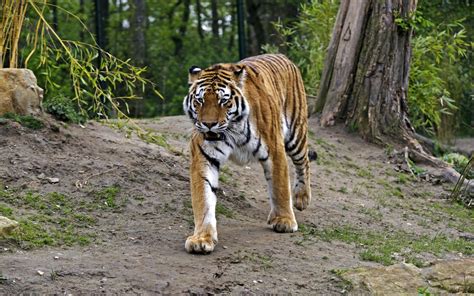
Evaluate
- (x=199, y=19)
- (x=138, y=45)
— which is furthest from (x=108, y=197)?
(x=199, y=19)

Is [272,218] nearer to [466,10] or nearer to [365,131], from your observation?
[365,131]

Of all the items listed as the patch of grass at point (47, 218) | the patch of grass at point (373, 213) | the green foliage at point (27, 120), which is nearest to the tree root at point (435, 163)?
the patch of grass at point (373, 213)

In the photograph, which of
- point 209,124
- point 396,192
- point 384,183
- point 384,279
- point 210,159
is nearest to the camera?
point 384,279

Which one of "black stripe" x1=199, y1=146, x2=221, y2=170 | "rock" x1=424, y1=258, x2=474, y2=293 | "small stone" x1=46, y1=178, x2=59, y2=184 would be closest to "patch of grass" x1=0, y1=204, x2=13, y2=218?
"small stone" x1=46, y1=178, x2=59, y2=184

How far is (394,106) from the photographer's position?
10.2 metres

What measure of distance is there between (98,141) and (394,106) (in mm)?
4272

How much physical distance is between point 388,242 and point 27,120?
3079 millimetres

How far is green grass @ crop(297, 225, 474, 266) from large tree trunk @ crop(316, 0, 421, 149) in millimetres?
3233

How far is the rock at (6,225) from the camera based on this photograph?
521cm

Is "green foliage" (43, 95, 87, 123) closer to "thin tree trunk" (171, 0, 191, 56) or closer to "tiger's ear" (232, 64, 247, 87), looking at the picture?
"tiger's ear" (232, 64, 247, 87)

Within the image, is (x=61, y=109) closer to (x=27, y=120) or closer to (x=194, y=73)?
(x=27, y=120)

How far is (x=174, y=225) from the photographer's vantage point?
6160 millimetres

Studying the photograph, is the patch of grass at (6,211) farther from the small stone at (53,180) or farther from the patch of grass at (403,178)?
the patch of grass at (403,178)

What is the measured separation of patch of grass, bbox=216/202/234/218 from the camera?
21.9 feet
